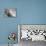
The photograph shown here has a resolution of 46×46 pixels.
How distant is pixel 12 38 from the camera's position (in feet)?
10.8

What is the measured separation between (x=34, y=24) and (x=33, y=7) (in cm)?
46

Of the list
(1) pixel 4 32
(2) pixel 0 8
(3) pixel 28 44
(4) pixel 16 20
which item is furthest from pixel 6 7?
(3) pixel 28 44

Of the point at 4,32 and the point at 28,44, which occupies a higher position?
the point at 4,32

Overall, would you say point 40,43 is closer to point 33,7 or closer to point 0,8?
point 33,7

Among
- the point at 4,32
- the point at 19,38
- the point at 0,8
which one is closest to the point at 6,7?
the point at 0,8

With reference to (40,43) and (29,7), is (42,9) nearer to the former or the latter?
(29,7)

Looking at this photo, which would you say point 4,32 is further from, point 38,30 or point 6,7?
point 38,30

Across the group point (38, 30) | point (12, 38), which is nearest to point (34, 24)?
point (38, 30)

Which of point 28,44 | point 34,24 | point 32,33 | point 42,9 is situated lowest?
point 28,44

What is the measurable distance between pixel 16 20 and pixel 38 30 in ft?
2.10

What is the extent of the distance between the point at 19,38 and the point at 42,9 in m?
0.98

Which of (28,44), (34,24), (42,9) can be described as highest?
(42,9)

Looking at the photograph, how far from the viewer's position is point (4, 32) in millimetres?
3385

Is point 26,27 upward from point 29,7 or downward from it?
downward
